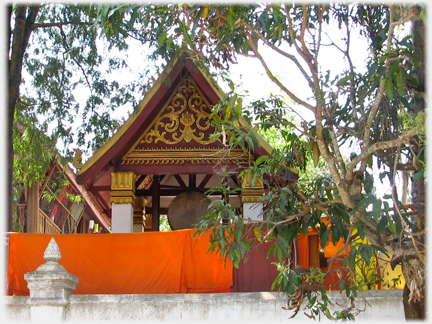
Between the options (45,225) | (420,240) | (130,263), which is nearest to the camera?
(420,240)

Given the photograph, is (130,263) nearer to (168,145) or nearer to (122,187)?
(122,187)

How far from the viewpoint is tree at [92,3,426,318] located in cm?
695

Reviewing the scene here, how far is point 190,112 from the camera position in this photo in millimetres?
10797

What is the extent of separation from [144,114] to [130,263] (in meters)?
2.46

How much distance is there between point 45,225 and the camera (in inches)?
580

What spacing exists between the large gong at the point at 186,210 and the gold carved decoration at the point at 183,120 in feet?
5.92

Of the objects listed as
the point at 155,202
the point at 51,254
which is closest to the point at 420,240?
the point at 51,254

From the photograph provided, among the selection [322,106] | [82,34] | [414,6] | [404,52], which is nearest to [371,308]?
[322,106]

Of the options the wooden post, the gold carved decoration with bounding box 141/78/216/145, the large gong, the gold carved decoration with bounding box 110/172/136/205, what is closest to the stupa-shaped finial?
the gold carved decoration with bounding box 110/172/136/205

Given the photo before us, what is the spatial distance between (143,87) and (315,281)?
5.16m

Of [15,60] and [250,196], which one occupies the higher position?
[15,60]

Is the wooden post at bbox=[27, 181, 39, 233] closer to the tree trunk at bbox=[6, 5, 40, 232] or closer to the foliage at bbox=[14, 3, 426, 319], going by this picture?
the tree trunk at bbox=[6, 5, 40, 232]

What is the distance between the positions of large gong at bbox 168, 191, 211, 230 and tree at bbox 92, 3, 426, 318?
159 inches

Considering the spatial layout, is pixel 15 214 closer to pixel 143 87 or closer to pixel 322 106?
pixel 143 87
